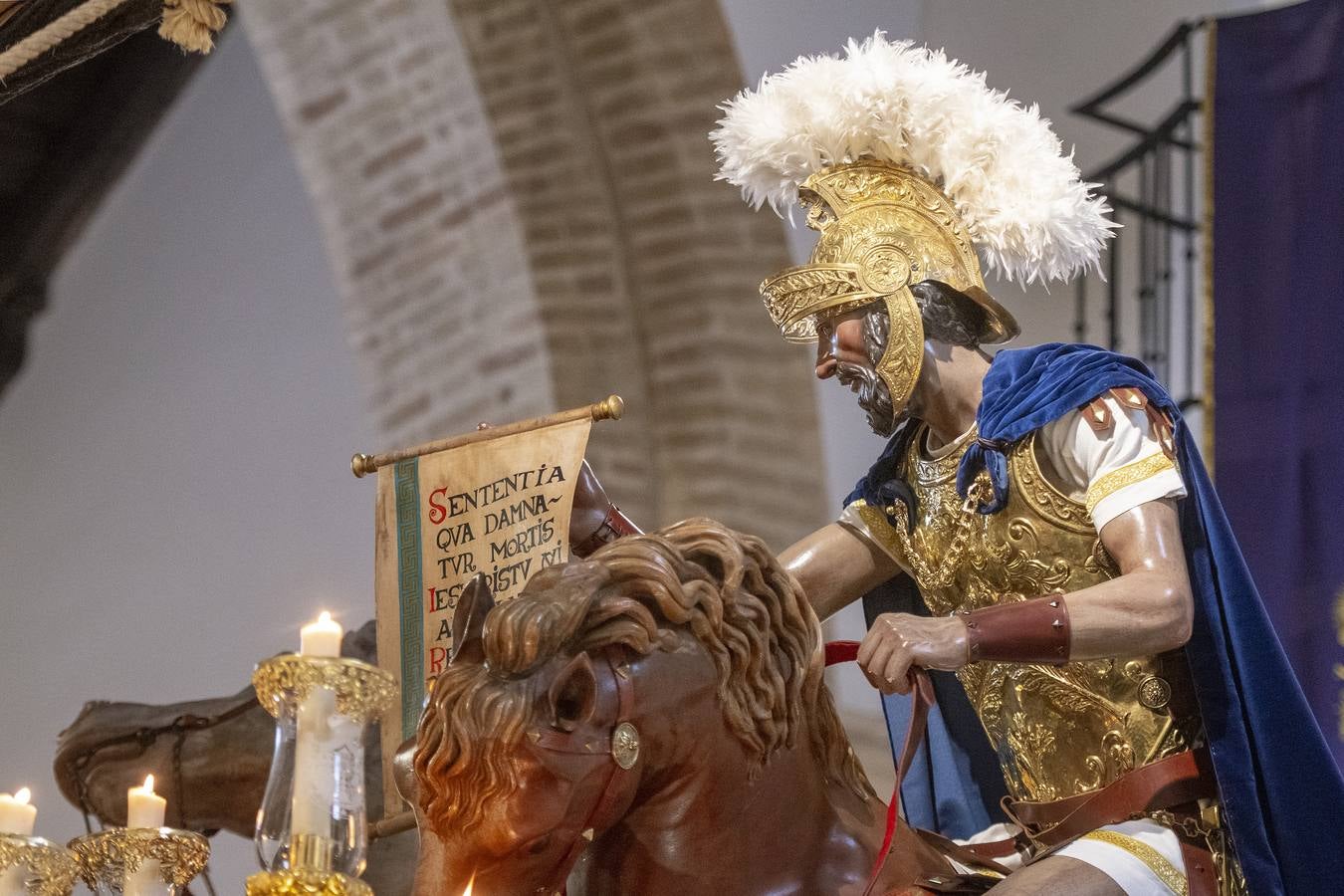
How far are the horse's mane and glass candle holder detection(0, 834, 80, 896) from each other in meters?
0.81

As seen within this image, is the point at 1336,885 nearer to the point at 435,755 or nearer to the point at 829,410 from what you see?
the point at 435,755

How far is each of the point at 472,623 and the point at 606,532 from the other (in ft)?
3.26

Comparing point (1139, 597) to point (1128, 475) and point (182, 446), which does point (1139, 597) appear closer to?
point (1128, 475)

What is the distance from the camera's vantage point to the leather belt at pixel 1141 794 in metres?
2.52

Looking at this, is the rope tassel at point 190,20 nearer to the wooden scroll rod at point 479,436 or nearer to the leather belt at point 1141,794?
the wooden scroll rod at point 479,436

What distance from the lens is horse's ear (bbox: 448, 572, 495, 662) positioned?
1.85 meters

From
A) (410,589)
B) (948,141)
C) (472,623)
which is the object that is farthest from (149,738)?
(472,623)

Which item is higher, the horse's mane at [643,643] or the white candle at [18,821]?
the horse's mane at [643,643]

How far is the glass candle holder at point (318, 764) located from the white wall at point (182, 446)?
11.8 feet

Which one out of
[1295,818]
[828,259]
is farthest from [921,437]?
[1295,818]

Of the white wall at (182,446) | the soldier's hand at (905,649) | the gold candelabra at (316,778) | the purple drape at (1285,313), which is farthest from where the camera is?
the white wall at (182,446)

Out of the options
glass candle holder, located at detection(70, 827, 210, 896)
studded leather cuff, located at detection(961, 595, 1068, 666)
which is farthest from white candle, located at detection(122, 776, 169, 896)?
studded leather cuff, located at detection(961, 595, 1068, 666)

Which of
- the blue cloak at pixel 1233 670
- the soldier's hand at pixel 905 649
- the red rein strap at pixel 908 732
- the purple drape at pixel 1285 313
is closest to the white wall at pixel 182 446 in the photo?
the purple drape at pixel 1285 313

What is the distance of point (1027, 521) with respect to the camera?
2705mm
